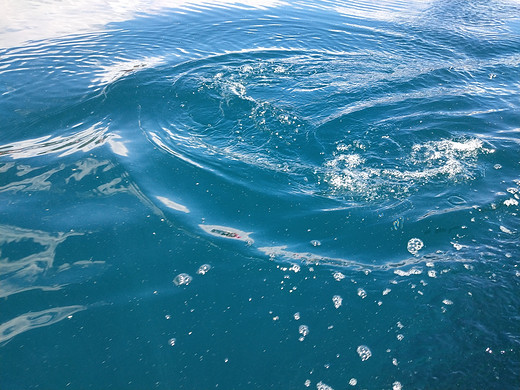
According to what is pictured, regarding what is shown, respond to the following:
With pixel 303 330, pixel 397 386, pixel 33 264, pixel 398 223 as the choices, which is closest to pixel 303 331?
pixel 303 330

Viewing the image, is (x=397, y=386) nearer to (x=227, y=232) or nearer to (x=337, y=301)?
(x=337, y=301)

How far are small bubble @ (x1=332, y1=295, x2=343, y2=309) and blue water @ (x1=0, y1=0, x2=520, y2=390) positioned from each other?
3 centimetres

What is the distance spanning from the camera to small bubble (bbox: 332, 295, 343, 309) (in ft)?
11.5

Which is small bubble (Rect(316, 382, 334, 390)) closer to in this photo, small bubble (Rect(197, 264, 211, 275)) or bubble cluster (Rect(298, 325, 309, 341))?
bubble cluster (Rect(298, 325, 309, 341))

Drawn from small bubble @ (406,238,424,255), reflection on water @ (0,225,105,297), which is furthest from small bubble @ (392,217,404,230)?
reflection on water @ (0,225,105,297)

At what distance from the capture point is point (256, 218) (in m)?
4.30

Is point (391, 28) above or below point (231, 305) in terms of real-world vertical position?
above

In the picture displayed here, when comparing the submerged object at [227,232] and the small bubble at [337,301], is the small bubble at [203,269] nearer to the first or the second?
the submerged object at [227,232]

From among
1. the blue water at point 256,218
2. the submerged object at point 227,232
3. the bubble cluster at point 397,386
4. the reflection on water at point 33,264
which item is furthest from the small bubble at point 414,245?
the reflection on water at point 33,264

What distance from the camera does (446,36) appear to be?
914 cm

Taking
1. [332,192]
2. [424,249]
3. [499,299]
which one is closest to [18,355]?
[332,192]

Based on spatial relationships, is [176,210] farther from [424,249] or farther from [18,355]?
[424,249]

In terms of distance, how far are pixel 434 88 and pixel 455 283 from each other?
454 centimetres

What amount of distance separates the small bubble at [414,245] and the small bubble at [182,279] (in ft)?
7.65
